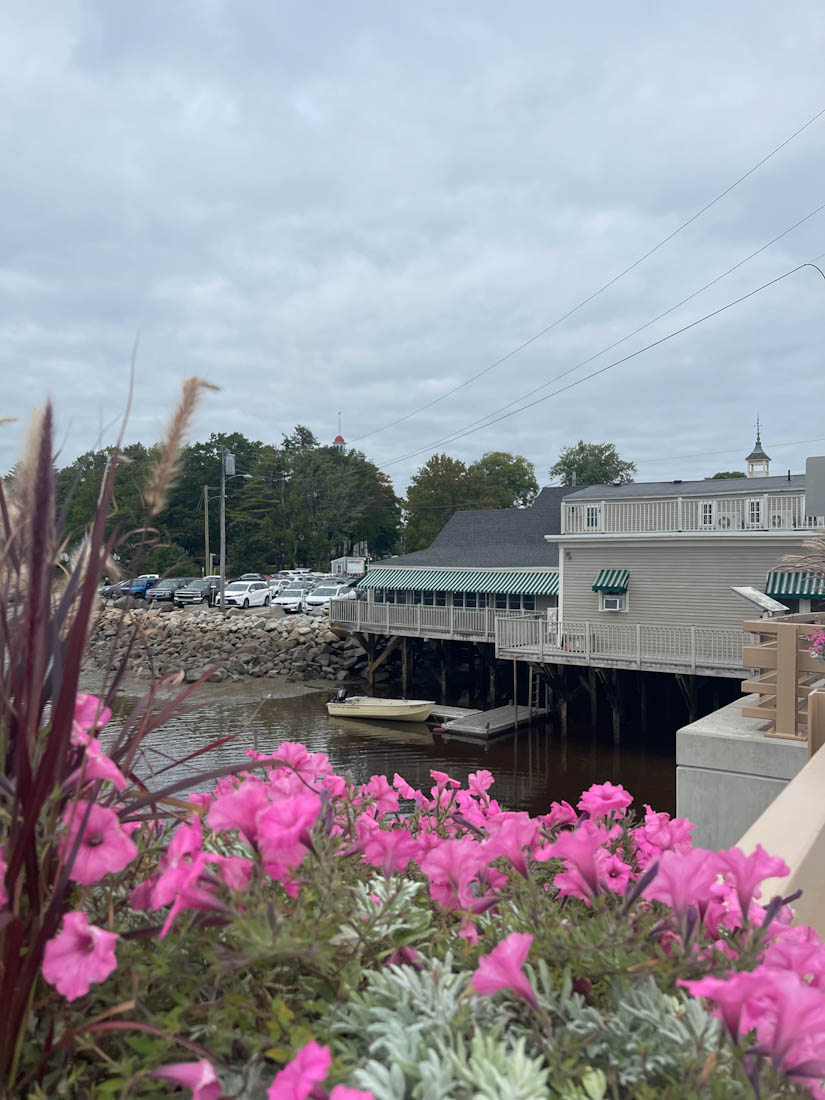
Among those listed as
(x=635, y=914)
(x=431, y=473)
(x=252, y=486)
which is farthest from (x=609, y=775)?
(x=431, y=473)

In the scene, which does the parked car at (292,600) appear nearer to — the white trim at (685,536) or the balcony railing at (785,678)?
the white trim at (685,536)

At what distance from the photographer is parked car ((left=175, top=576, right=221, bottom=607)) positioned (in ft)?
131

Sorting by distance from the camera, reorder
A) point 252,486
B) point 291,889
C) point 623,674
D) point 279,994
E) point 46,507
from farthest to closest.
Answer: point 252,486
point 623,674
point 291,889
point 279,994
point 46,507

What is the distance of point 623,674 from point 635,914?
19.6m

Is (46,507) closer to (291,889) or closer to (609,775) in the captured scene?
(291,889)

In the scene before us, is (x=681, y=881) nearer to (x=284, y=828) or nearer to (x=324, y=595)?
(x=284, y=828)

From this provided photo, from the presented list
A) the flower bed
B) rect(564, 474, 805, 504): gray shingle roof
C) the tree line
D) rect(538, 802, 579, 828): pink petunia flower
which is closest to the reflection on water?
rect(564, 474, 805, 504): gray shingle roof

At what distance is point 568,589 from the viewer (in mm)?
21188

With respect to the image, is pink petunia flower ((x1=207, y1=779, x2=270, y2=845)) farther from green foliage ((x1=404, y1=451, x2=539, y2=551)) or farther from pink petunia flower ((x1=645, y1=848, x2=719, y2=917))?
green foliage ((x1=404, y1=451, x2=539, y2=551))

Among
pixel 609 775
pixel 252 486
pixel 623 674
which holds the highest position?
pixel 252 486

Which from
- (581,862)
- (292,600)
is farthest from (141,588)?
(292,600)

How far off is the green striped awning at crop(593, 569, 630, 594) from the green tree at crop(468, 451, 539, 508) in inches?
1704

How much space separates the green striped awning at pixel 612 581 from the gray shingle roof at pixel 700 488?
1.96 metres

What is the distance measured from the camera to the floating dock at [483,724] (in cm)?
1939
